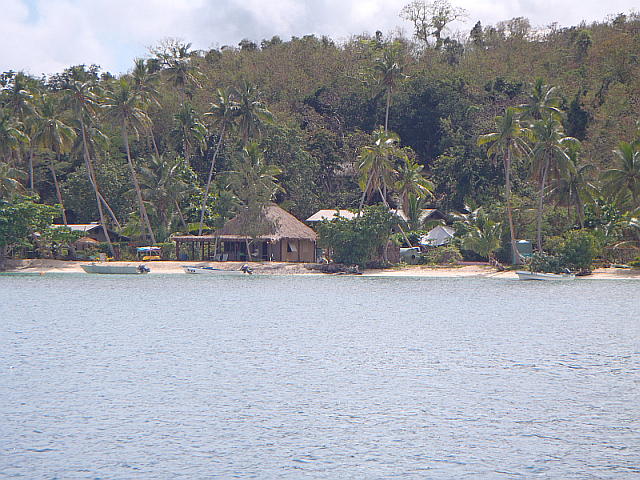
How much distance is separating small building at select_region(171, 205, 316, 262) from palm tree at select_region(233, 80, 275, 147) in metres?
6.93

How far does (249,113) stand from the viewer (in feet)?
169

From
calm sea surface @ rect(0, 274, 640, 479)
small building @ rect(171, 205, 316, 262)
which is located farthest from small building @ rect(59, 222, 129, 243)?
calm sea surface @ rect(0, 274, 640, 479)

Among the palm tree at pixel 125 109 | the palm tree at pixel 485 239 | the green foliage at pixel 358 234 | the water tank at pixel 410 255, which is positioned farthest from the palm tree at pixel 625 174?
the palm tree at pixel 125 109

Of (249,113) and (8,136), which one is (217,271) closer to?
(249,113)

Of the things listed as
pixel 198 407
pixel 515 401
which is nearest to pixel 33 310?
pixel 198 407

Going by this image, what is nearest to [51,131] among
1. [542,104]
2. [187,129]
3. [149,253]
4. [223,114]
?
[187,129]

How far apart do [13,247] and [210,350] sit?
34317mm

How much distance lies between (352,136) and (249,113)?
1135cm

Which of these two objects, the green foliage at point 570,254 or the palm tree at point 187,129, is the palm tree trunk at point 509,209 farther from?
the palm tree at point 187,129

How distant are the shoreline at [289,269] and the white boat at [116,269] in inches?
39.4

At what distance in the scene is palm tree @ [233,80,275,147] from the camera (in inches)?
2028

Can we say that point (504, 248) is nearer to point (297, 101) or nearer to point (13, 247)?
point (297, 101)

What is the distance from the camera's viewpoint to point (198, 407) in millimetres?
13453

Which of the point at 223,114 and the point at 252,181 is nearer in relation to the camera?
the point at 252,181
